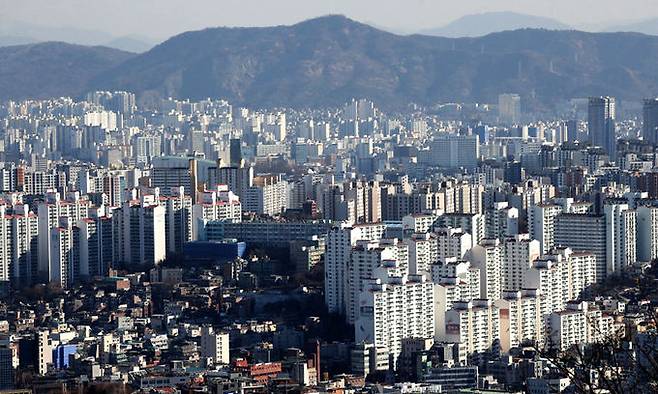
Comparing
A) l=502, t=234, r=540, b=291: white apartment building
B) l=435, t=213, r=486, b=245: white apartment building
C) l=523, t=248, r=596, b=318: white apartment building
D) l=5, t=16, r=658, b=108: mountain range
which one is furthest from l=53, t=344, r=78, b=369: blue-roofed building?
l=5, t=16, r=658, b=108: mountain range

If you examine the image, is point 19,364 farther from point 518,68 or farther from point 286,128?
point 518,68

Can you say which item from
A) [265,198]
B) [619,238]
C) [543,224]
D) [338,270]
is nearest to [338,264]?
[338,270]

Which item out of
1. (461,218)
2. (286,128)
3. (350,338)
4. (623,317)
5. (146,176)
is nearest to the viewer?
(623,317)

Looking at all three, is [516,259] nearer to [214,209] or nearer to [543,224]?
[543,224]

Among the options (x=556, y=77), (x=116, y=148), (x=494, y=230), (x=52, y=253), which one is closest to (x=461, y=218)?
(x=494, y=230)

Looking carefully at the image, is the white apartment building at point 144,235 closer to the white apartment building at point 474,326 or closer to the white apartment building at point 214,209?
the white apartment building at point 214,209

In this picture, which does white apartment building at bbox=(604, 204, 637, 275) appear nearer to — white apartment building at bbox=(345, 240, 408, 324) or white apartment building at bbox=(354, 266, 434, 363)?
white apartment building at bbox=(345, 240, 408, 324)
